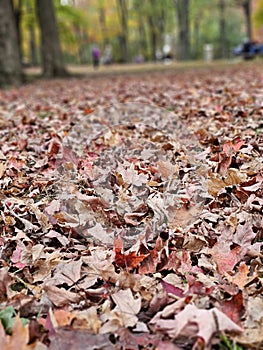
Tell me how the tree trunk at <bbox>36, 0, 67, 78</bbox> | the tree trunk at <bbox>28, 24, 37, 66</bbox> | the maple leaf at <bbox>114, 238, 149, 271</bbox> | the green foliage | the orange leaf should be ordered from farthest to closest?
1. the tree trunk at <bbox>28, 24, 37, 66</bbox>
2. the tree trunk at <bbox>36, 0, 67, 78</bbox>
3. the maple leaf at <bbox>114, 238, 149, 271</bbox>
4. the green foliage
5. the orange leaf

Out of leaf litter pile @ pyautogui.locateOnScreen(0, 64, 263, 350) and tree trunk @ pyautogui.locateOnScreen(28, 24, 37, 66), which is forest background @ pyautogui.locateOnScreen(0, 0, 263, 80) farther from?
leaf litter pile @ pyautogui.locateOnScreen(0, 64, 263, 350)

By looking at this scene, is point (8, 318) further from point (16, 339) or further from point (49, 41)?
point (49, 41)

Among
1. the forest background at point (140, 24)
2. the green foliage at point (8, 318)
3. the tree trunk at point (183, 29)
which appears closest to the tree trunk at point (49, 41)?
the forest background at point (140, 24)

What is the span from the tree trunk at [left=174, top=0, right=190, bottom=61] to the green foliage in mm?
27176

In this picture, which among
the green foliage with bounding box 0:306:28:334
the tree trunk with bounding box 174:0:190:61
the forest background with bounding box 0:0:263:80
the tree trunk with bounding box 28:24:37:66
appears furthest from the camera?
the tree trunk with bounding box 28:24:37:66

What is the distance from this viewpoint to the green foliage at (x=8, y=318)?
164 centimetres

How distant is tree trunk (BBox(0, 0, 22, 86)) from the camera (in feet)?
38.5

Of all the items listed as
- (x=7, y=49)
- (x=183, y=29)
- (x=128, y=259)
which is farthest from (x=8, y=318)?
(x=183, y=29)

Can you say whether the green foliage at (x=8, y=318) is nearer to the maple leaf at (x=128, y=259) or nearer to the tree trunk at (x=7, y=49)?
the maple leaf at (x=128, y=259)

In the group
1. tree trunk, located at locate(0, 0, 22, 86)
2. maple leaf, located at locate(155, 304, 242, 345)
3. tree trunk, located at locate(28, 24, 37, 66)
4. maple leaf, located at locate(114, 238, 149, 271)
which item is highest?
tree trunk, located at locate(28, 24, 37, 66)

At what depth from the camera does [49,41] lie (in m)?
15.8

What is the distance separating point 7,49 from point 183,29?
1733 centimetres

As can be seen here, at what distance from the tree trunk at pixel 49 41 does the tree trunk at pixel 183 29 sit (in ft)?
42.2

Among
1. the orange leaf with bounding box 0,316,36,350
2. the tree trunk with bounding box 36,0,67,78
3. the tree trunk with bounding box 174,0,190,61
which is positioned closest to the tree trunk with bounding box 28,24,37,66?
the tree trunk with bounding box 174,0,190,61
